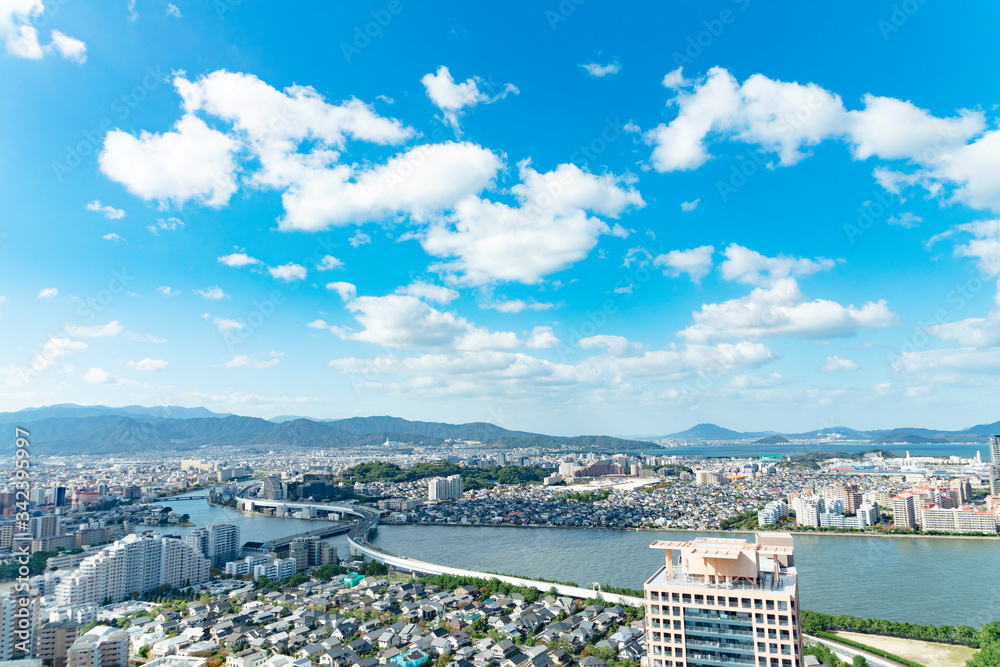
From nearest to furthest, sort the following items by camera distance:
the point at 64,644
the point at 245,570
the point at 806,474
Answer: the point at 64,644 → the point at 245,570 → the point at 806,474

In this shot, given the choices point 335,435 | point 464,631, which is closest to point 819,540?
point 464,631

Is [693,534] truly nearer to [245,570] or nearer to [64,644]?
[245,570]

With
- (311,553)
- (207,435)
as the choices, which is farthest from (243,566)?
(207,435)

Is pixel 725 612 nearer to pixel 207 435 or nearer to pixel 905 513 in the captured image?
pixel 905 513

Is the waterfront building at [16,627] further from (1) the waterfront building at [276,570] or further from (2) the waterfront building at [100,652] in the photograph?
(1) the waterfront building at [276,570]

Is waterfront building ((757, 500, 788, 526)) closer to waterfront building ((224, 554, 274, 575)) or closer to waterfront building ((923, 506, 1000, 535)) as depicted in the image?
waterfront building ((923, 506, 1000, 535))
